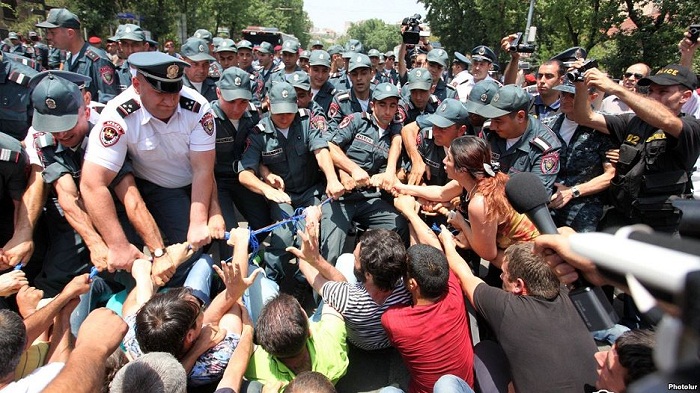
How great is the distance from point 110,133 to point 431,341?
7.61ft

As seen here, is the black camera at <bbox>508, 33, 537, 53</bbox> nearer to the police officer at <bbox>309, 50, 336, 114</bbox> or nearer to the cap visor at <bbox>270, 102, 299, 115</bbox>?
the police officer at <bbox>309, 50, 336, 114</bbox>

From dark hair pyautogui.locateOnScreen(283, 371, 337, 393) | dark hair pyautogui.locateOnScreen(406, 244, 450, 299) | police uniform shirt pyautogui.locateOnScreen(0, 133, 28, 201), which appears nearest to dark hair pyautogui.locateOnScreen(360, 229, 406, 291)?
dark hair pyautogui.locateOnScreen(406, 244, 450, 299)

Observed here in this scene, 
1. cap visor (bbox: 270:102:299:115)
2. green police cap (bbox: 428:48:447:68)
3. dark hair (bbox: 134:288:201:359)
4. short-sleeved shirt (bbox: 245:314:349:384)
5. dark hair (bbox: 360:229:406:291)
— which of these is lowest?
short-sleeved shirt (bbox: 245:314:349:384)

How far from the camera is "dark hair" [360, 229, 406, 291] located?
2.52 meters

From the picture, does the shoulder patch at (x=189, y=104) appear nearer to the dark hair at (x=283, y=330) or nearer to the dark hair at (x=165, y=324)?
the dark hair at (x=165, y=324)

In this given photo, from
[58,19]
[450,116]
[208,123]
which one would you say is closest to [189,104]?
[208,123]

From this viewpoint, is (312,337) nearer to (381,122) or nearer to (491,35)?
(381,122)

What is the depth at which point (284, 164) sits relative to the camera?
13.4ft

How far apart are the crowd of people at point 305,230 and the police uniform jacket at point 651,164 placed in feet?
0.04

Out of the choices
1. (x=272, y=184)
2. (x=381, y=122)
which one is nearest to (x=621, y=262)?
(x=272, y=184)

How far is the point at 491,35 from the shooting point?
96.7 feet

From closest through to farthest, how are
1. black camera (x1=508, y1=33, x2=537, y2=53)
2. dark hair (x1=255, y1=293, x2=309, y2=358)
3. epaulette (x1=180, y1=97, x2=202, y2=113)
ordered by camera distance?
dark hair (x1=255, y1=293, x2=309, y2=358) → epaulette (x1=180, y1=97, x2=202, y2=113) → black camera (x1=508, y1=33, x2=537, y2=53)

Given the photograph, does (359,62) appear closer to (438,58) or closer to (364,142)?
(438,58)

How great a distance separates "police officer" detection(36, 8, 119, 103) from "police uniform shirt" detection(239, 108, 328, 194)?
2997 mm
